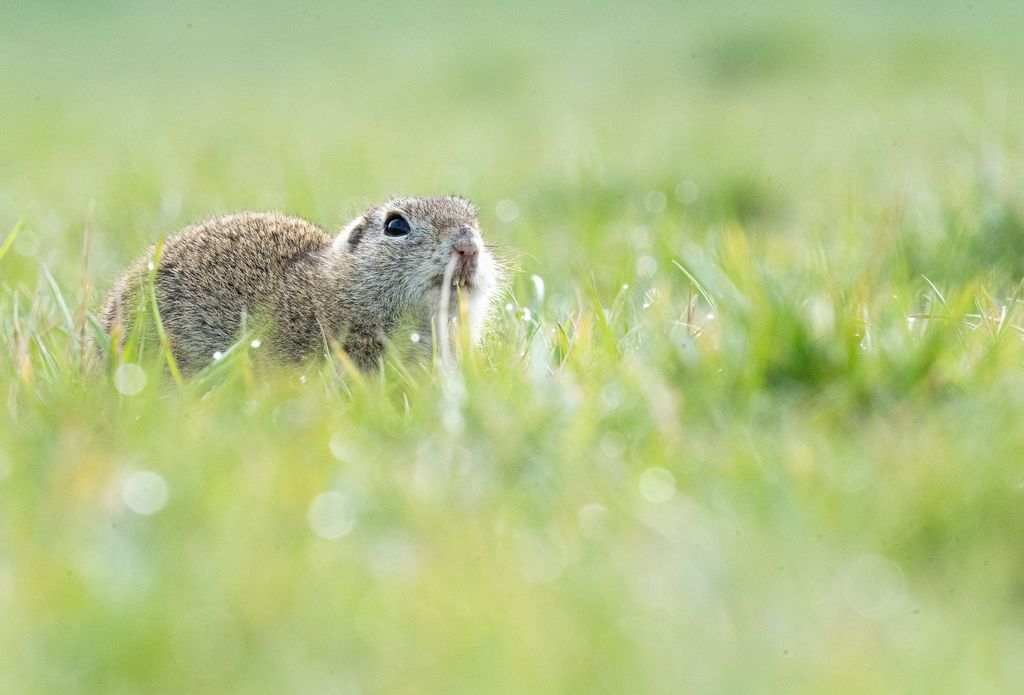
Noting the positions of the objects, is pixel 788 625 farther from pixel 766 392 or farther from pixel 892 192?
pixel 892 192

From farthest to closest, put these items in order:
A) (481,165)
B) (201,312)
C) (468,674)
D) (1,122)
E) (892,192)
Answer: (1,122) → (481,165) → (892,192) → (201,312) → (468,674)

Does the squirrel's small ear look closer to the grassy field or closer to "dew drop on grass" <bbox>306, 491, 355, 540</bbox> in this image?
the grassy field

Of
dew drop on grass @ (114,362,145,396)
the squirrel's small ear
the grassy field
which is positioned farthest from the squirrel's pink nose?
dew drop on grass @ (114,362,145,396)

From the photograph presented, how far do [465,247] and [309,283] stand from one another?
58 cm

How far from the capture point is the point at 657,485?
2443mm

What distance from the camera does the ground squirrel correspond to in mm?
4086

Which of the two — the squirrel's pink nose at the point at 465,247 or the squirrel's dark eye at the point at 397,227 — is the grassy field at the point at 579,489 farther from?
the squirrel's dark eye at the point at 397,227

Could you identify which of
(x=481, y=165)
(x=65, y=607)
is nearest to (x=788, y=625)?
(x=65, y=607)

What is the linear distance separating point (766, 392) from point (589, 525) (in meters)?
0.83

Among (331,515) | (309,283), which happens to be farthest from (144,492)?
(309,283)

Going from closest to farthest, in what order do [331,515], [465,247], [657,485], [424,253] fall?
[331,515], [657,485], [465,247], [424,253]

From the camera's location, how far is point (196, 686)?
179 cm

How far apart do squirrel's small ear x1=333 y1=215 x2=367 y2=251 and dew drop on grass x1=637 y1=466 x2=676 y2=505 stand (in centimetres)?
231

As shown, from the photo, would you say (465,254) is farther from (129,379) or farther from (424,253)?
(129,379)
